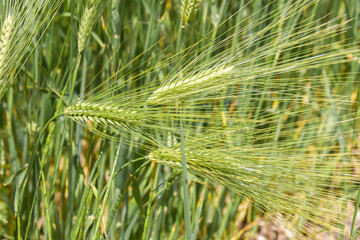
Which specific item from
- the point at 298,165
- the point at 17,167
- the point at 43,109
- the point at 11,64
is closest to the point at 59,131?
the point at 43,109

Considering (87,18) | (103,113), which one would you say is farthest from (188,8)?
(103,113)

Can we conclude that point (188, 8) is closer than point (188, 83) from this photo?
No

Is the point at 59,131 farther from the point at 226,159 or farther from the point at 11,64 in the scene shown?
the point at 226,159

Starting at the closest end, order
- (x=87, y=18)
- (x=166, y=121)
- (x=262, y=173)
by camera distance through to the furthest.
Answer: (x=262, y=173), (x=87, y=18), (x=166, y=121)

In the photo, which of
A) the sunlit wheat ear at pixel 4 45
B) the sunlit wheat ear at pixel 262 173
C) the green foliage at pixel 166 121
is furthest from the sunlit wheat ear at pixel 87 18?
the sunlit wheat ear at pixel 262 173

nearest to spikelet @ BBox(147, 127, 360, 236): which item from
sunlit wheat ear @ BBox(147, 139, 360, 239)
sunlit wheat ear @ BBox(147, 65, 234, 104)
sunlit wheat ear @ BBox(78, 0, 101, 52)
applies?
sunlit wheat ear @ BBox(147, 139, 360, 239)

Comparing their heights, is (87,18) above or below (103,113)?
above

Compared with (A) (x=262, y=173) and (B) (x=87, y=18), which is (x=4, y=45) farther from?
(A) (x=262, y=173)

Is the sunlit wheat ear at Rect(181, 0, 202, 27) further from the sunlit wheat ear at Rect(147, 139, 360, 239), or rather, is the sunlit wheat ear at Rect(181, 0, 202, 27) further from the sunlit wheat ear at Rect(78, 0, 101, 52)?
the sunlit wheat ear at Rect(147, 139, 360, 239)

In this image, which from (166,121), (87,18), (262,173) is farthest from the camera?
(166,121)
